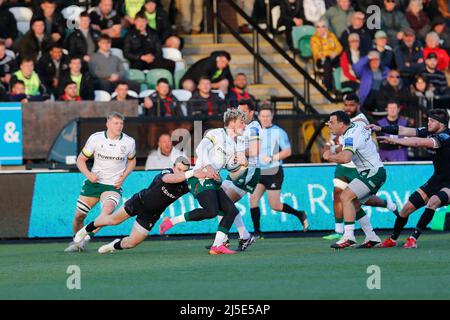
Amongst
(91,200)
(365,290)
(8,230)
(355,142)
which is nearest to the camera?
(365,290)

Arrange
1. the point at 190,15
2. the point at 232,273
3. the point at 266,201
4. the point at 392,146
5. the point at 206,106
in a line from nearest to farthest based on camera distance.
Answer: the point at 232,273
the point at 266,201
the point at 206,106
the point at 392,146
the point at 190,15

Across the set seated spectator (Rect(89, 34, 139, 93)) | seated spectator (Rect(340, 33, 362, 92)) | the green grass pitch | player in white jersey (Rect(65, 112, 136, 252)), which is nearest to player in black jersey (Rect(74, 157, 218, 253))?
the green grass pitch

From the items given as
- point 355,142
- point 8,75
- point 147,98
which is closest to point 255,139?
point 355,142

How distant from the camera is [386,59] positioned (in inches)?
1075

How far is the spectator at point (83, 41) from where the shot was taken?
82.5 feet

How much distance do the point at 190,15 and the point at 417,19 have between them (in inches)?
209

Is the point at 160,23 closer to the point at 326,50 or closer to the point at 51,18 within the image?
the point at 51,18

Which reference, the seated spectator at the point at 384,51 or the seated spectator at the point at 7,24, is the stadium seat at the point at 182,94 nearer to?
the seated spectator at the point at 7,24

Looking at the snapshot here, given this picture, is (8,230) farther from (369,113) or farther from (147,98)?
(369,113)

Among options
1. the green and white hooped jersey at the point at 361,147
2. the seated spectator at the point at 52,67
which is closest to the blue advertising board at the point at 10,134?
the seated spectator at the point at 52,67

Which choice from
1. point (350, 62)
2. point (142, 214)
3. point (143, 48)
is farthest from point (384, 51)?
point (142, 214)

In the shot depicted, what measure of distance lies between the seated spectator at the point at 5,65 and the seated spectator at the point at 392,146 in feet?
22.7

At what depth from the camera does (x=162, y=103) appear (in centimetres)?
2348
